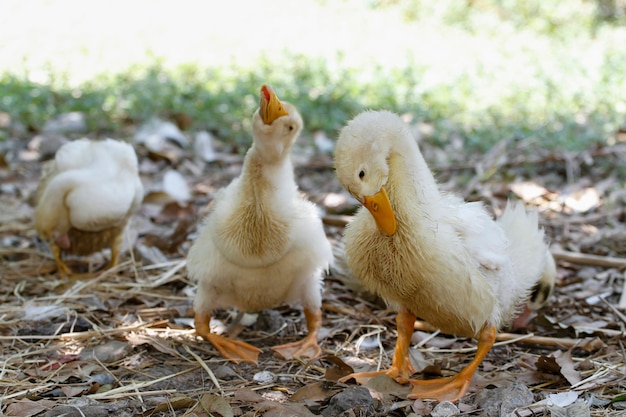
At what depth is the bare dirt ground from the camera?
284cm

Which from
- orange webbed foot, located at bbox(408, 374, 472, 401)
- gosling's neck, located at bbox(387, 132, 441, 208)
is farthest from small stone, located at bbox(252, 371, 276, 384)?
gosling's neck, located at bbox(387, 132, 441, 208)

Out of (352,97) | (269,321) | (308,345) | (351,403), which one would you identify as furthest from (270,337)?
(352,97)

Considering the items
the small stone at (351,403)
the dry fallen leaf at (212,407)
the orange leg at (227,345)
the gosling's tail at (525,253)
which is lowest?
the orange leg at (227,345)

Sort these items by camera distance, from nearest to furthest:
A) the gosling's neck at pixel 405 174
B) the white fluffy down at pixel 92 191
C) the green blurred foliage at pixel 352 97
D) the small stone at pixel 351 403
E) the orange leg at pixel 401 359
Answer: the small stone at pixel 351 403 → the gosling's neck at pixel 405 174 → the orange leg at pixel 401 359 → the white fluffy down at pixel 92 191 → the green blurred foliage at pixel 352 97

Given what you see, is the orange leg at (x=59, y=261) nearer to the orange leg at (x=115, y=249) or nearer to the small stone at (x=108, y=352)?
the orange leg at (x=115, y=249)

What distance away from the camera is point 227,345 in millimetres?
3480

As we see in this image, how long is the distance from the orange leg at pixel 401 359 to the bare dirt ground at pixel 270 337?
7 cm

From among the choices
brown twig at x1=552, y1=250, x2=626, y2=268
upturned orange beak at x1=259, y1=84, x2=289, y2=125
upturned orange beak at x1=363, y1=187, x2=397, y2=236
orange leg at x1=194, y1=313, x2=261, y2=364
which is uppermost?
upturned orange beak at x1=259, y1=84, x2=289, y2=125

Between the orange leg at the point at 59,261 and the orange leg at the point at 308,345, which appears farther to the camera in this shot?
the orange leg at the point at 59,261

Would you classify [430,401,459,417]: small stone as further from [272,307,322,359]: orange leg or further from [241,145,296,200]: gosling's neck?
[241,145,296,200]: gosling's neck

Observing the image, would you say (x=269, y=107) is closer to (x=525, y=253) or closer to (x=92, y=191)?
(x=525, y=253)

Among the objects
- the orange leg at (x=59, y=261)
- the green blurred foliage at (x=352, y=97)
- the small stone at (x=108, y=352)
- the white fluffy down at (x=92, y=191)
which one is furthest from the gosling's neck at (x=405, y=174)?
the green blurred foliage at (x=352, y=97)

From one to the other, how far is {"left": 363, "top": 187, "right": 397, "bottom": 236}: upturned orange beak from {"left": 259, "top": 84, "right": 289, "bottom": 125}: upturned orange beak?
2.43ft

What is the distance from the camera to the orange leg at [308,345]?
3.43 metres
